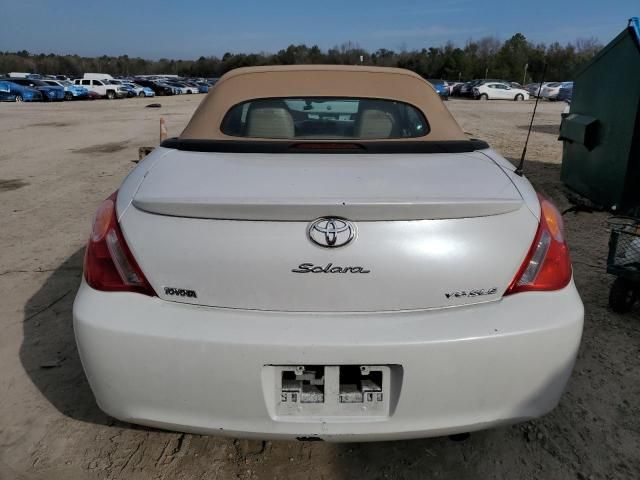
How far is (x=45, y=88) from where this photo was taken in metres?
36.6

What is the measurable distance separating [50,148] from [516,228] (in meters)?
12.4

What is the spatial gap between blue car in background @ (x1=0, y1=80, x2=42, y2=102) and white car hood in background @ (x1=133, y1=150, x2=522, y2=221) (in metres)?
39.2

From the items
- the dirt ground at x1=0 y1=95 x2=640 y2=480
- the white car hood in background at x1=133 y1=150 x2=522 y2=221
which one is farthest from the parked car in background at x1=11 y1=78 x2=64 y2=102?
the white car hood in background at x1=133 y1=150 x2=522 y2=221

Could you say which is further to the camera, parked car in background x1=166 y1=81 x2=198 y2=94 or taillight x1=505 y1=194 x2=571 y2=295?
parked car in background x1=166 y1=81 x2=198 y2=94

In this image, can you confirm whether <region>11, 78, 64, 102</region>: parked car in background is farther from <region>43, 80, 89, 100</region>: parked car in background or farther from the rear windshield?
the rear windshield

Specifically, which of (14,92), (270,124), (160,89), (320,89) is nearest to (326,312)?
(270,124)

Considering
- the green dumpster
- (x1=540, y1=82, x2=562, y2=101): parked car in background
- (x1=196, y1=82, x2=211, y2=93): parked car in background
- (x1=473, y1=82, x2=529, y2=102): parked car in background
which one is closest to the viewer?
the green dumpster

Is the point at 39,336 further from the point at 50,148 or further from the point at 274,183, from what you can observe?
the point at 50,148

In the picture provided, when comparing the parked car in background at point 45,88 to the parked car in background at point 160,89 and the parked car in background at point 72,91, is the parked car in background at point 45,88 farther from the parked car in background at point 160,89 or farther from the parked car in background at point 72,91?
the parked car in background at point 160,89

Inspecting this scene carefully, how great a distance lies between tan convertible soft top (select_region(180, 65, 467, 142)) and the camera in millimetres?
2896

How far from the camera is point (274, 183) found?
1887mm

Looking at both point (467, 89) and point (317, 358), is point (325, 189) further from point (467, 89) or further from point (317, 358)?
point (467, 89)

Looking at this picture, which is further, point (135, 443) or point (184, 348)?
point (135, 443)

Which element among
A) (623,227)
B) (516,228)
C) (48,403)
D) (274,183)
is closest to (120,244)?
(274,183)
